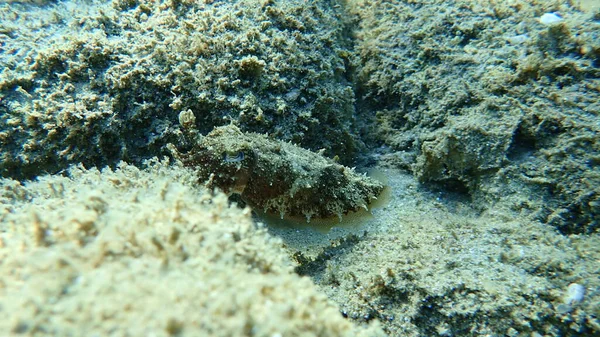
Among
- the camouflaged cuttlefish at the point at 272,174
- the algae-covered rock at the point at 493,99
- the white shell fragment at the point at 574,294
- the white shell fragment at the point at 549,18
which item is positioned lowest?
the camouflaged cuttlefish at the point at 272,174

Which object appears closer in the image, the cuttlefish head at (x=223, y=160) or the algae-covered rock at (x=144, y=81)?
the cuttlefish head at (x=223, y=160)

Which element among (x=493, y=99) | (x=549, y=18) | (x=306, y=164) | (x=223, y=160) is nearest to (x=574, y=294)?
(x=493, y=99)

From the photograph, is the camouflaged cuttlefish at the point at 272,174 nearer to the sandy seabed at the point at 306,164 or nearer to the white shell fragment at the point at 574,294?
the sandy seabed at the point at 306,164

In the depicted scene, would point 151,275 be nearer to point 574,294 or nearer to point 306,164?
point 306,164

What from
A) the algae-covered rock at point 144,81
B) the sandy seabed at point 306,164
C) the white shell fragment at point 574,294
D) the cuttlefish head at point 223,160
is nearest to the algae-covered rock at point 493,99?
the sandy seabed at point 306,164

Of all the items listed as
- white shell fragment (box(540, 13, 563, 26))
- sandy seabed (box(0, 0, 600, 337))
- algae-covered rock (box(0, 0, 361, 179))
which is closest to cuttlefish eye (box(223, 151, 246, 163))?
sandy seabed (box(0, 0, 600, 337))

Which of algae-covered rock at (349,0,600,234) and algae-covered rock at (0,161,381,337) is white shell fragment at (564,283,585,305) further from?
algae-covered rock at (0,161,381,337)

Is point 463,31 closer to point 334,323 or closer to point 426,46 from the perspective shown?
point 426,46
